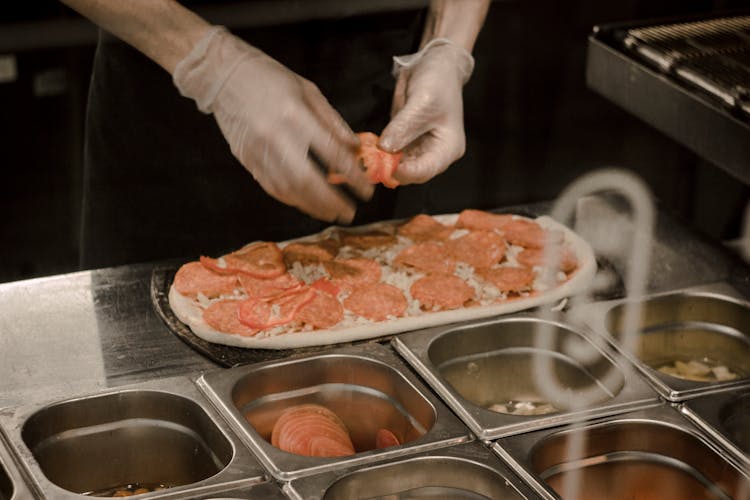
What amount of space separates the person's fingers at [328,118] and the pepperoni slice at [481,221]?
0.45m

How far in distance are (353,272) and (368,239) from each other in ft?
0.55

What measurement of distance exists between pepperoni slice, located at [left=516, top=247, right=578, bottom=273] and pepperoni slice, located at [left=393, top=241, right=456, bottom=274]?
0.52 ft

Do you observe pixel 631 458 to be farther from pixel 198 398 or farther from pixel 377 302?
pixel 198 398

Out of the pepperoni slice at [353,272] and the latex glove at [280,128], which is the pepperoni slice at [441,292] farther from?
the latex glove at [280,128]

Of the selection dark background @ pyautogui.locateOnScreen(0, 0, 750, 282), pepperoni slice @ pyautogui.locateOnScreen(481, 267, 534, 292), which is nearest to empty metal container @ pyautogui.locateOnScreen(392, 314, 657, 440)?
pepperoni slice @ pyautogui.locateOnScreen(481, 267, 534, 292)

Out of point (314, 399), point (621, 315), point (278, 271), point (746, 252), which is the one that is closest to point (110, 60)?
point (278, 271)

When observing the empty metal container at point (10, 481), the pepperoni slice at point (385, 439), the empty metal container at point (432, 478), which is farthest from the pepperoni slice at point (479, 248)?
the empty metal container at point (10, 481)

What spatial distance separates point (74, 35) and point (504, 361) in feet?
6.42

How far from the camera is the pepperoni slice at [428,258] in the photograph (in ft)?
8.39

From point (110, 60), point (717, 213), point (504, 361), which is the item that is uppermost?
point (110, 60)

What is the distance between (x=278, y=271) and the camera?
8.14 feet

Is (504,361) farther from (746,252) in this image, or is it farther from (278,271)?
(746,252)

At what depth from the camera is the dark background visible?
370 cm

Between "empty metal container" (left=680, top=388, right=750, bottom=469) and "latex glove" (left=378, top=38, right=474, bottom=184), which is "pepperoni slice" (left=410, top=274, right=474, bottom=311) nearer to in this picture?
"latex glove" (left=378, top=38, right=474, bottom=184)
